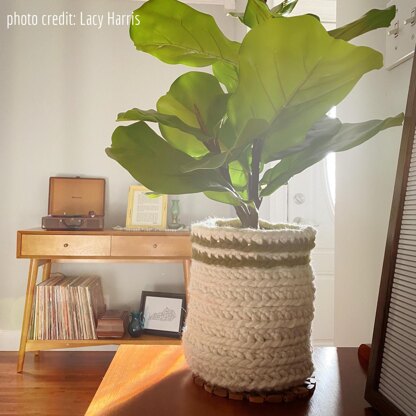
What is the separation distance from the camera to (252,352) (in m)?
0.50

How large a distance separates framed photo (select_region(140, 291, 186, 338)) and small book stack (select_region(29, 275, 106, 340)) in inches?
12.4

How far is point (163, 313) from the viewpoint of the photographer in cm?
248

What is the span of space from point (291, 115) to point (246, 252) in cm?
16

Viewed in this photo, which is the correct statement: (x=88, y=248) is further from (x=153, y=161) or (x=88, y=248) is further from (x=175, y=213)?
(x=153, y=161)

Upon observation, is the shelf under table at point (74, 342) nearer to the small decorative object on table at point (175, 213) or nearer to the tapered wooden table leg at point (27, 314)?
the tapered wooden table leg at point (27, 314)

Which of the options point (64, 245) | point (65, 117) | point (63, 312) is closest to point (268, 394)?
point (64, 245)

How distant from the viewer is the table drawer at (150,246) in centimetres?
224

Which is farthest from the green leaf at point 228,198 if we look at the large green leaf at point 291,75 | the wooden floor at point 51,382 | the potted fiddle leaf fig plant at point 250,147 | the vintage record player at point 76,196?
the vintage record player at point 76,196

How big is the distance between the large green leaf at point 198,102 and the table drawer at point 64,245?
69.4 inches

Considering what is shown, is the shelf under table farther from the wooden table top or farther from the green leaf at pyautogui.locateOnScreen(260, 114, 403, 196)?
the green leaf at pyautogui.locateOnScreen(260, 114, 403, 196)

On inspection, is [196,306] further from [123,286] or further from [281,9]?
[123,286]

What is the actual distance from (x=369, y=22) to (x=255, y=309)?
0.36 meters

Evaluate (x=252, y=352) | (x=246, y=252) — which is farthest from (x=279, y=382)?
(x=246, y=252)

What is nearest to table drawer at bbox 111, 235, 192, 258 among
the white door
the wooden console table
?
the wooden console table
